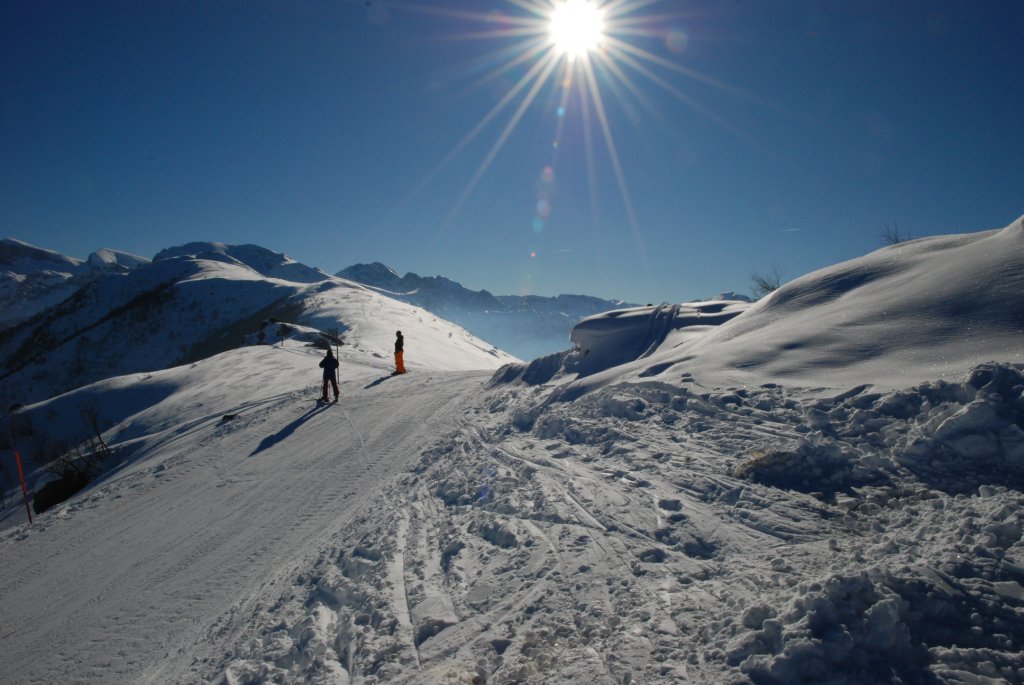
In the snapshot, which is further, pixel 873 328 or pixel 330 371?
pixel 330 371

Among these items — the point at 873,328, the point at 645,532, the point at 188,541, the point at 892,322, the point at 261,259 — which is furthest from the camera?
the point at 261,259

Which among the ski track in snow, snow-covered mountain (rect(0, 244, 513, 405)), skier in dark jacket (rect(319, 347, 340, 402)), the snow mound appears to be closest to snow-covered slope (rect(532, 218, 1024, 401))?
the snow mound

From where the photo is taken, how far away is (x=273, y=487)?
880 cm

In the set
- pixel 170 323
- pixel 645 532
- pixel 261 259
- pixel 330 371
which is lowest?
pixel 645 532

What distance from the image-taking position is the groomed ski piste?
3.23m

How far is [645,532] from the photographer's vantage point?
4.78m

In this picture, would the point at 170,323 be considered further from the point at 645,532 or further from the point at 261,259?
the point at 261,259

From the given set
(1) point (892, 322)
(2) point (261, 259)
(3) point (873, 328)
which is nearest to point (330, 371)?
(3) point (873, 328)

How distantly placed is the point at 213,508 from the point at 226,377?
A: 14.4 m

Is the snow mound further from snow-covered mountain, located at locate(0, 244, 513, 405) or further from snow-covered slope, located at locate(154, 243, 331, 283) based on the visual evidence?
snow-covered slope, located at locate(154, 243, 331, 283)

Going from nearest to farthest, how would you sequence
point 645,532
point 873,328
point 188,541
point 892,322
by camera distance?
point 645,532 < point 892,322 < point 873,328 < point 188,541

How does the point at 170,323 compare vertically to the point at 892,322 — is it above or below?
above

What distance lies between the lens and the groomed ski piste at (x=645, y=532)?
127 inches

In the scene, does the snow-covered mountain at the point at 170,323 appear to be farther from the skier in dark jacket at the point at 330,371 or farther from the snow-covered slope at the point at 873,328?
the snow-covered slope at the point at 873,328
